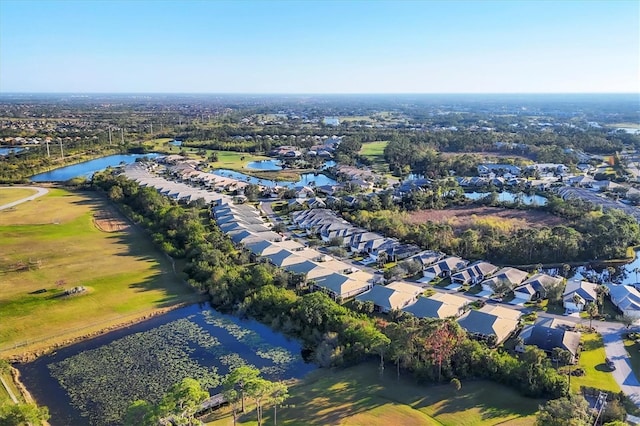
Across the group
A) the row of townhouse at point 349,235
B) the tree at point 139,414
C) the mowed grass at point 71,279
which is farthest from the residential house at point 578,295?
the tree at point 139,414

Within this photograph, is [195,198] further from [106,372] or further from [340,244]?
[106,372]

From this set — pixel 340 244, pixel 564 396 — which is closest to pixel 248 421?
pixel 564 396

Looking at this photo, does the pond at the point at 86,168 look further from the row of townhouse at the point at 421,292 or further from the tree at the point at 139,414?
the tree at the point at 139,414

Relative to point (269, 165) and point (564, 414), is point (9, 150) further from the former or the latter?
point (564, 414)

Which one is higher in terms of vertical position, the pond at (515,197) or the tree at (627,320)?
the pond at (515,197)

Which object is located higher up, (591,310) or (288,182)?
(288,182)

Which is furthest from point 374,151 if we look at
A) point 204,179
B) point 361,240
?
point 361,240
